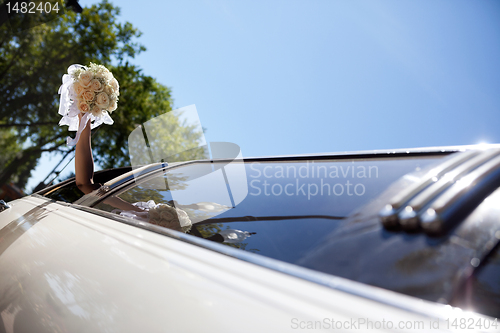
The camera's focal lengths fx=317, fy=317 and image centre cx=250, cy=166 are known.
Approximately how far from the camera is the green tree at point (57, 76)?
454 inches

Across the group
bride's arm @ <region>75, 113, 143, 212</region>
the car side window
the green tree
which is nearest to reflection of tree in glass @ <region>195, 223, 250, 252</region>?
the car side window

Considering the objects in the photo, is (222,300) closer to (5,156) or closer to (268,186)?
(268,186)

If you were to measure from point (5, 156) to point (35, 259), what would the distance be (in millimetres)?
18107

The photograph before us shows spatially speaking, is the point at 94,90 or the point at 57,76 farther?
the point at 57,76

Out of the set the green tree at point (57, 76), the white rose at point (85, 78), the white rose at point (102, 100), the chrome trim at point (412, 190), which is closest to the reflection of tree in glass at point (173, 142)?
the white rose at point (102, 100)

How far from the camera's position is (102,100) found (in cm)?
245

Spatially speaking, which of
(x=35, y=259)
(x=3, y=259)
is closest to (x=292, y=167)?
(x=35, y=259)

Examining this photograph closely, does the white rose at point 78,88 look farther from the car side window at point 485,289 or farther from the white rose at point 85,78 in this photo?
the car side window at point 485,289

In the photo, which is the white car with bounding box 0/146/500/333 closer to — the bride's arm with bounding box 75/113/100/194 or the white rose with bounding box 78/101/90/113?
the bride's arm with bounding box 75/113/100/194

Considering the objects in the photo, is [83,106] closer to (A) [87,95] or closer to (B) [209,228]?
(A) [87,95]

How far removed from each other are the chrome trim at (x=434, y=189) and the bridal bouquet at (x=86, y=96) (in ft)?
7.62

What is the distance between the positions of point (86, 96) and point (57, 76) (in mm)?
11588

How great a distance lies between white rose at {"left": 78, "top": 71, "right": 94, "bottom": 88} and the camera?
7.87 feet

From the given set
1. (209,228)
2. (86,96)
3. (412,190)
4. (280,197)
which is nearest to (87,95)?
(86,96)
